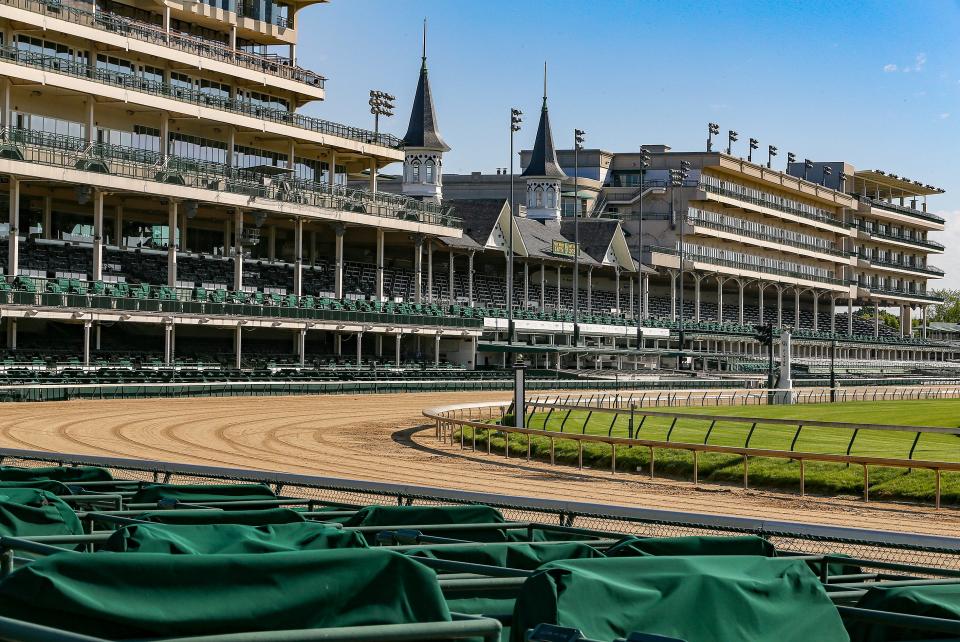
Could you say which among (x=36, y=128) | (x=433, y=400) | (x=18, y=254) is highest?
(x=36, y=128)

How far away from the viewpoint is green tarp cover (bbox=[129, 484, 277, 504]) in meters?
9.53

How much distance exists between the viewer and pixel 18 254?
54.2 metres

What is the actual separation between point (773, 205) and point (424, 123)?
40.6 meters

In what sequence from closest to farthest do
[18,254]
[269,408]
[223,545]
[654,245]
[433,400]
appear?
1. [223,545]
2. [269,408]
3. [433,400]
4. [18,254]
5. [654,245]

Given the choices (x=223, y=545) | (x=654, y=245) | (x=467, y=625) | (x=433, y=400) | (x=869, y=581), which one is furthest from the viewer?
(x=654, y=245)

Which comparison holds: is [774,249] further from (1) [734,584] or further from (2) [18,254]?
(1) [734,584]

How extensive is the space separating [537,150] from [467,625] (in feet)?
324

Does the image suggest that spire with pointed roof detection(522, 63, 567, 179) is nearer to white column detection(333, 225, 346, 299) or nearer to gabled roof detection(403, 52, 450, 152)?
gabled roof detection(403, 52, 450, 152)

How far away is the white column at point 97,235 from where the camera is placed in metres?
52.9

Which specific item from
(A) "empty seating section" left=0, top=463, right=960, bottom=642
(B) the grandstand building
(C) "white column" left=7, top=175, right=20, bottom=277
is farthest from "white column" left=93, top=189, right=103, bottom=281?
(A) "empty seating section" left=0, top=463, right=960, bottom=642

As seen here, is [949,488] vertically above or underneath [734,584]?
underneath

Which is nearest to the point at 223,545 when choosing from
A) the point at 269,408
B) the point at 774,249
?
the point at 269,408

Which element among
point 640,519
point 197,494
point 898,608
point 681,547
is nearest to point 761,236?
point 640,519

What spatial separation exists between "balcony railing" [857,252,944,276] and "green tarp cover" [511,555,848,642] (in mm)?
129297
